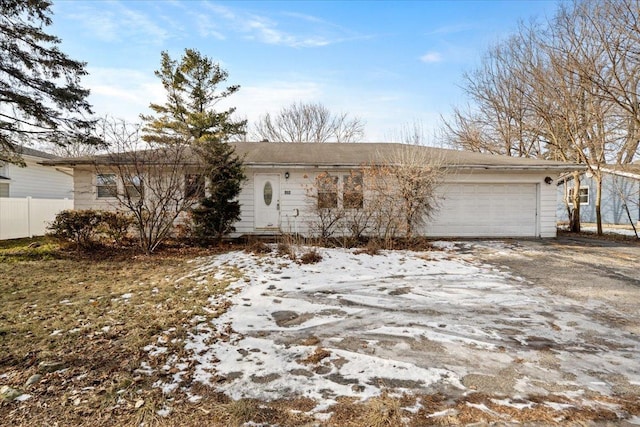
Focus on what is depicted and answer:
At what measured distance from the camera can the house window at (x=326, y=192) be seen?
31.6ft

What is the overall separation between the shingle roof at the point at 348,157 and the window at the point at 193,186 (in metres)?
1.69

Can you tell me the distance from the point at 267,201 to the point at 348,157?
10.5 ft

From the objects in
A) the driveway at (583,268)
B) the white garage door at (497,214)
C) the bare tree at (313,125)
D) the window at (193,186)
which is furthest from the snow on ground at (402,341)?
the bare tree at (313,125)

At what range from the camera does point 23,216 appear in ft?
40.9

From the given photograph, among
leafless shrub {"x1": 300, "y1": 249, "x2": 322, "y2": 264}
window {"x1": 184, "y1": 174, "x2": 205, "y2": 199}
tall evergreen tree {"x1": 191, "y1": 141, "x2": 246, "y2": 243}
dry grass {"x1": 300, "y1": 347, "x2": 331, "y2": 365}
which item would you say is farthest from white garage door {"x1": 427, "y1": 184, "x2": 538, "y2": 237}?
dry grass {"x1": 300, "y1": 347, "x2": 331, "y2": 365}

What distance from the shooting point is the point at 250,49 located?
10.4 m

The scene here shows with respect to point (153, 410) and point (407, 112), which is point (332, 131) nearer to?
point (407, 112)

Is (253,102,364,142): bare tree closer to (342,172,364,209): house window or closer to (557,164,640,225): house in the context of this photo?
(557,164,640,225): house

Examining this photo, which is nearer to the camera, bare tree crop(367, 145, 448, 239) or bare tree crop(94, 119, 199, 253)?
bare tree crop(94, 119, 199, 253)

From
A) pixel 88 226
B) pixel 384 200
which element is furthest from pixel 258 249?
pixel 88 226

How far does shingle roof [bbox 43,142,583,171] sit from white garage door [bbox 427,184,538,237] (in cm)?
86

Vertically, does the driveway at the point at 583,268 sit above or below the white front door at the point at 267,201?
below

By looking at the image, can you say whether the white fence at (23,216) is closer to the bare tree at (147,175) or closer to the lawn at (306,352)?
the bare tree at (147,175)

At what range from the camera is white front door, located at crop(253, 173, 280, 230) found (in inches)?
432
